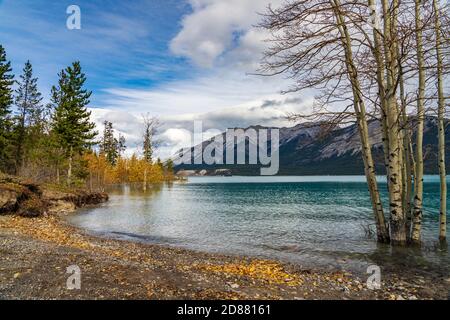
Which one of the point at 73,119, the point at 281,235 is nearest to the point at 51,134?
the point at 73,119

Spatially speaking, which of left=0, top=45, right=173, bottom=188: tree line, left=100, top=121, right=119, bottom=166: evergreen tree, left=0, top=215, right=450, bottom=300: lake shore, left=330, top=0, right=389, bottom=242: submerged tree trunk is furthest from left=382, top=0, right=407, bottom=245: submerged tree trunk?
left=100, top=121, right=119, bottom=166: evergreen tree

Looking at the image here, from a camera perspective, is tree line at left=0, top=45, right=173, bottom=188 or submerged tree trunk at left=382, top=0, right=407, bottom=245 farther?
tree line at left=0, top=45, right=173, bottom=188

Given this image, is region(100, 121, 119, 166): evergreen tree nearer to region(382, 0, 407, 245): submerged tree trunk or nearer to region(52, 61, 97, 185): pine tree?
region(52, 61, 97, 185): pine tree

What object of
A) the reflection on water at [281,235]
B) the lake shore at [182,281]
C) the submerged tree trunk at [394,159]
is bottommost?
the reflection on water at [281,235]

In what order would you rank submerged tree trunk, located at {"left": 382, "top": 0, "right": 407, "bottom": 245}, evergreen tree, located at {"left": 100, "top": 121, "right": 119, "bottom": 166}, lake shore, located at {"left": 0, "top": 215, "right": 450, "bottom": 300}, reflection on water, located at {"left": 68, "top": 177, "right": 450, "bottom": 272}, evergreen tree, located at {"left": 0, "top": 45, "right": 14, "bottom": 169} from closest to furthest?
lake shore, located at {"left": 0, "top": 215, "right": 450, "bottom": 300} < submerged tree trunk, located at {"left": 382, "top": 0, "right": 407, "bottom": 245} < reflection on water, located at {"left": 68, "top": 177, "right": 450, "bottom": 272} < evergreen tree, located at {"left": 0, "top": 45, "right": 14, "bottom": 169} < evergreen tree, located at {"left": 100, "top": 121, "right": 119, "bottom": 166}

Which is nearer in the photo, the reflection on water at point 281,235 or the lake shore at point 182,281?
the lake shore at point 182,281

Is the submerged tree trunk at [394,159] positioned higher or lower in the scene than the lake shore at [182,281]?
higher

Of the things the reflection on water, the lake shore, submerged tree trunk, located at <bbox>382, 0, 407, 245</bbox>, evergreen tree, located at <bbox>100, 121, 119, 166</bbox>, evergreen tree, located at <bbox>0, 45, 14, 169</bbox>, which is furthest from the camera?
evergreen tree, located at <bbox>100, 121, 119, 166</bbox>

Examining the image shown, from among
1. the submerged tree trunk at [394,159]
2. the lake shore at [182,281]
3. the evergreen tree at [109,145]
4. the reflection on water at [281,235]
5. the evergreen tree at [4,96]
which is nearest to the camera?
the lake shore at [182,281]

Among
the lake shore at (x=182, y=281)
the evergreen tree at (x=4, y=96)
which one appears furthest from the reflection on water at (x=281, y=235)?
the evergreen tree at (x=4, y=96)

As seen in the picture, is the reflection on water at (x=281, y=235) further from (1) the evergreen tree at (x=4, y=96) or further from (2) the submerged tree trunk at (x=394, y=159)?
(1) the evergreen tree at (x=4, y=96)

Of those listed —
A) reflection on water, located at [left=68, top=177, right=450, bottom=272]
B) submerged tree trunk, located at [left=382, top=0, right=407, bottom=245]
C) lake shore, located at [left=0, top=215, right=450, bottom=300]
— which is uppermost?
submerged tree trunk, located at [left=382, top=0, right=407, bottom=245]

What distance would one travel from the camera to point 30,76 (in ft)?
197
